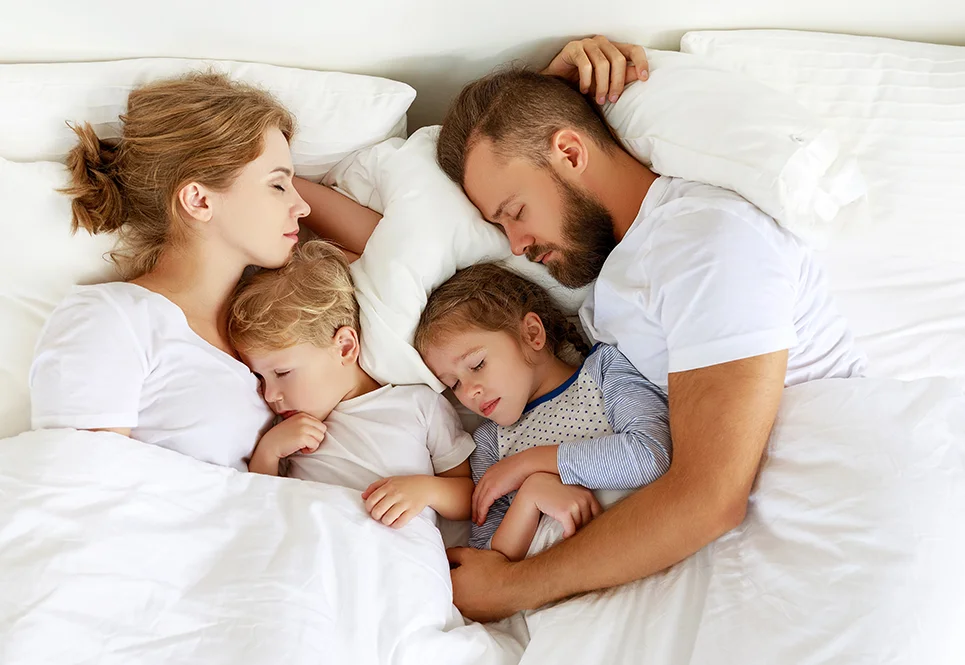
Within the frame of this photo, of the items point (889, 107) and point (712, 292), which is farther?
point (889, 107)

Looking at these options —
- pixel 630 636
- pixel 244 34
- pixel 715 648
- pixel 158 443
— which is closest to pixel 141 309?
pixel 158 443

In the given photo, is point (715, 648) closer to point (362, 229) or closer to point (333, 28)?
point (362, 229)

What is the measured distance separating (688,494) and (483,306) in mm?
585

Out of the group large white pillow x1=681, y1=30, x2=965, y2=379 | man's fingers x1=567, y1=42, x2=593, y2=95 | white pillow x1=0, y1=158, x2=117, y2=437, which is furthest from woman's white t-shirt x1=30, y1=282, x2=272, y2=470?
large white pillow x1=681, y1=30, x2=965, y2=379

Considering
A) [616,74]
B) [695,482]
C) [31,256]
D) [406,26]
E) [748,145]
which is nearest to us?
[695,482]

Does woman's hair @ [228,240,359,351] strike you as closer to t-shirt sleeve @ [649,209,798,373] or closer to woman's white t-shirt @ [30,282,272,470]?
woman's white t-shirt @ [30,282,272,470]

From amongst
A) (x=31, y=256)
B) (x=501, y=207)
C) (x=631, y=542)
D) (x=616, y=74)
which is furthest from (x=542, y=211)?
(x=31, y=256)

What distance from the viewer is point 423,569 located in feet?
4.36

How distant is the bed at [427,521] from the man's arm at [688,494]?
5 cm

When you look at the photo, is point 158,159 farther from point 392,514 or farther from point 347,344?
point 392,514

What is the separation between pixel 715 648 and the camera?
1.14 m

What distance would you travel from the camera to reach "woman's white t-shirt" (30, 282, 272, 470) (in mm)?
1313

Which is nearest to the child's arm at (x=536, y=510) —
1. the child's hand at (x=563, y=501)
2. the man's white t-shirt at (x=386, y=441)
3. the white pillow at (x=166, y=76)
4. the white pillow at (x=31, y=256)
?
the child's hand at (x=563, y=501)

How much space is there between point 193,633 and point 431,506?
517mm
